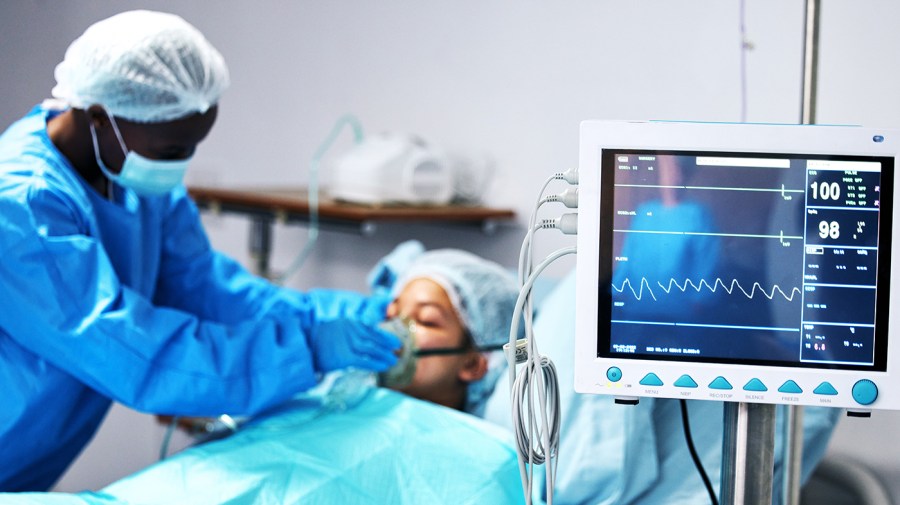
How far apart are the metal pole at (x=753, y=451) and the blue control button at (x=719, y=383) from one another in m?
0.06

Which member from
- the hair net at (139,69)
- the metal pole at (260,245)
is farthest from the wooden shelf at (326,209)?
the hair net at (139,69)

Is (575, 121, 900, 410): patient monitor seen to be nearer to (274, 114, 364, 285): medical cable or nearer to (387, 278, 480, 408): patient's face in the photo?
(387, 278, 480, 408): patient's face

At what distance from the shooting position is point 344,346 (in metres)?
1.45

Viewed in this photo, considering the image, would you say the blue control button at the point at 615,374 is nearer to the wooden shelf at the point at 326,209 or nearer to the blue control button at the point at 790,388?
the blue control button at the point at 790,388

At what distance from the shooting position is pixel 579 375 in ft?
3.00

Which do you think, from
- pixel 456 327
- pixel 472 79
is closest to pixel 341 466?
pixel 456 327

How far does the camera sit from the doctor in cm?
126

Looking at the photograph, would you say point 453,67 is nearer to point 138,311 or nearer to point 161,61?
point 161,61

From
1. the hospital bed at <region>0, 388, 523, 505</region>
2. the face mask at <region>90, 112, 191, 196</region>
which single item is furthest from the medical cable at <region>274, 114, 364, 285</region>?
the hospital bed at <region>0, 388, 523, 505</region>

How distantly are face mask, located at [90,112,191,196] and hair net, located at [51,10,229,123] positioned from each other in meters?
0.05

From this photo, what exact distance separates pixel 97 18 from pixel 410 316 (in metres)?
0.79

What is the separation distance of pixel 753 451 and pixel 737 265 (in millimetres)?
208

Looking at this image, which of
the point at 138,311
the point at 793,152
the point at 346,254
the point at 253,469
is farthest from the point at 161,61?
the point at 346,254

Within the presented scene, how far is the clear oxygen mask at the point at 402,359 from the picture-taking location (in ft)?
5.48
